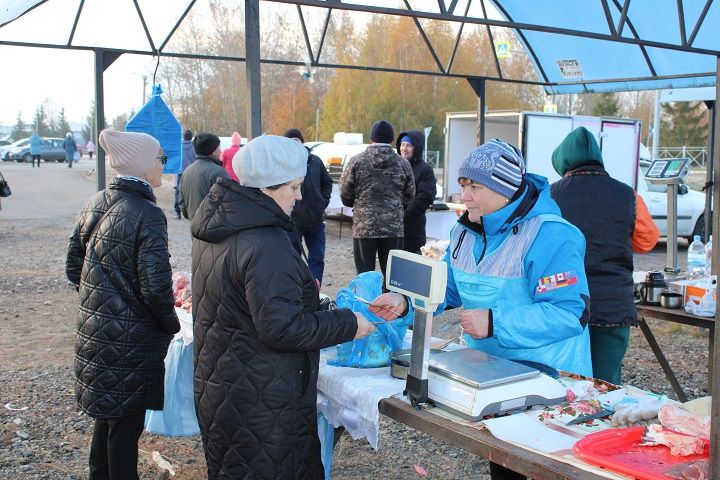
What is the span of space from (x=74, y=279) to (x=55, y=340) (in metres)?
3.52

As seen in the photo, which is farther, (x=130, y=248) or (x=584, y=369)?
(x=130, y=248)

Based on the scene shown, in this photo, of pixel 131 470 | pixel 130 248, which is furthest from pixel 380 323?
pixel 131 470

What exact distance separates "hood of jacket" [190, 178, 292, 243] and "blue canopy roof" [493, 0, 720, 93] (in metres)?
4.26

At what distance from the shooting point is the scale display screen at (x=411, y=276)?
83.6 inches

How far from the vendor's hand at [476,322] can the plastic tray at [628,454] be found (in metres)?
0.50

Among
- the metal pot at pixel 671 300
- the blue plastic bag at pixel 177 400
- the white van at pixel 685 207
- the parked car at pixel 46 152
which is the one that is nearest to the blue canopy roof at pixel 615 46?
the metal pot at pixel 671 300

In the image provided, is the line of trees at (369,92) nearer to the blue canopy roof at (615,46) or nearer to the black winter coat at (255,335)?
the blue canopy roof at (615,46)

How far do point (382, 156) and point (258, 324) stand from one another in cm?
480

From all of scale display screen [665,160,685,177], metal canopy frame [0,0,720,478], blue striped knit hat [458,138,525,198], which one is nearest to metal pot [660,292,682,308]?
metal canopy frame [0,0,720,478]

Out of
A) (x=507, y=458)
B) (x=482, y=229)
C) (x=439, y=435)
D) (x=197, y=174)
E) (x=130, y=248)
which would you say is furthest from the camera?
(x=197, y=174)

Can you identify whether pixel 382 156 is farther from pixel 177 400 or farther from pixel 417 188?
pixel 177 400

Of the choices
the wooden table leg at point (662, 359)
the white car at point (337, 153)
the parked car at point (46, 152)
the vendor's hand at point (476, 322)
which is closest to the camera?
the vendor's hand at point (476, 322)

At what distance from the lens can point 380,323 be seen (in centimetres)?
268

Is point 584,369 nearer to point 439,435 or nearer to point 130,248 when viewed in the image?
point 439,435
